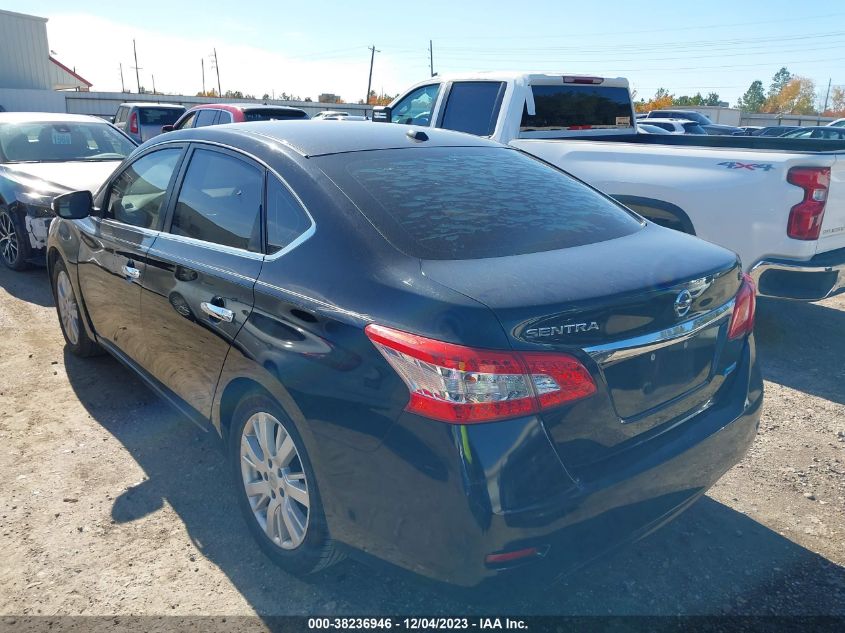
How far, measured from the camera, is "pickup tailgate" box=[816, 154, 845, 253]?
4.55 m

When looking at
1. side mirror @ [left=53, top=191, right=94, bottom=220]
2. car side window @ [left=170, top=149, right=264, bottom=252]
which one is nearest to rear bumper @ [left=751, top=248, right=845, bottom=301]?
car side window @ [left=170, top=149, right=264, bottom=252]

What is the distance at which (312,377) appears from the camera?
89.8 inches

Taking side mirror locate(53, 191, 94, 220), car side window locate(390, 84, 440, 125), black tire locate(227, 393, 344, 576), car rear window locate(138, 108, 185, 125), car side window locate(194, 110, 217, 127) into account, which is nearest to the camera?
black tire locate(227, 393, 344, 576)

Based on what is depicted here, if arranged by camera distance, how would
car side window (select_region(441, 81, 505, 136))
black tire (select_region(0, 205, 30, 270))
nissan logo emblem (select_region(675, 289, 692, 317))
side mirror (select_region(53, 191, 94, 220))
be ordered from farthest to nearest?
black tire (select_region(0, 205, 30, 270)) < car side window (select_region(441, 81, 505, 136)) < side mirror (select_region(53, 191, 94, 220)) < nissan logo emblem (select_region(675, 289, 692, 317))

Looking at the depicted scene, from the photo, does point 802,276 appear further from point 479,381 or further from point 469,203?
point 479,381

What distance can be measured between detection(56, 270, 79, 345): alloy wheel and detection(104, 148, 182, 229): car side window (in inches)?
37.1

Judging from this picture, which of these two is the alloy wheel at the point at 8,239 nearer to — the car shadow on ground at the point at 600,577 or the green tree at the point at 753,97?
the car shadow on ground at the point at 600,577

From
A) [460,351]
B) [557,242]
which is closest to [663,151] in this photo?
[557,242]

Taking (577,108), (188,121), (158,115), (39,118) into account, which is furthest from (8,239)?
(158,115)

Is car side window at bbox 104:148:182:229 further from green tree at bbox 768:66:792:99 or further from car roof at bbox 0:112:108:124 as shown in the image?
green tree at bbox 768:66:792:99

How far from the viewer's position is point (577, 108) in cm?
729

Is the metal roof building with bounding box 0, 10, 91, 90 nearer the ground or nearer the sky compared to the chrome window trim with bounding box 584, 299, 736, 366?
nearer the sky

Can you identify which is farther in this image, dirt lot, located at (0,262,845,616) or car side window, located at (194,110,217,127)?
car side window, located at (194,110,217,127)

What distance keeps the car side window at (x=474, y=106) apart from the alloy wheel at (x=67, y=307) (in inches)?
153
